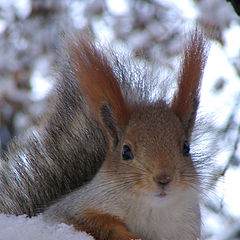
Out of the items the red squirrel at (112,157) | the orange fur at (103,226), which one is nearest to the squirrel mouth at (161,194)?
the red squirrel at (112,157)

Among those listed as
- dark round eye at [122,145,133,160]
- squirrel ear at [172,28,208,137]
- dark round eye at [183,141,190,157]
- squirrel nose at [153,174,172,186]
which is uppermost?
squirrel ear at [172,28,208,137]

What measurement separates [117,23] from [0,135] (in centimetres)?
182

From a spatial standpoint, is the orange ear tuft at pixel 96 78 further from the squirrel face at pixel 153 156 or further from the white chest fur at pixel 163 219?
the white chest fur at pixel 163 219

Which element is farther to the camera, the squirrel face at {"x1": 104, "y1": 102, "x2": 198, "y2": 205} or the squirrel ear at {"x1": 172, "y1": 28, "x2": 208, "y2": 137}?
the squirrel ear at {"x1": 172, "y1": 28, "x2": 208, "y2": 137}

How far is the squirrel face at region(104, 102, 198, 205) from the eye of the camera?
4.44 feet

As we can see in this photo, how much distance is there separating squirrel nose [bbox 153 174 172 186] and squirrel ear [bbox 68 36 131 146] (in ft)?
0.86

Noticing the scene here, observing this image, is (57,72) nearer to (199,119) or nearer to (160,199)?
(199,119)

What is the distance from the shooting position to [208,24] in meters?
1.62

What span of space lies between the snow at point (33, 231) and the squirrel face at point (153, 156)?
0.63 feet

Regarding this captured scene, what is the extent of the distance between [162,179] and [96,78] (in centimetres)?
35

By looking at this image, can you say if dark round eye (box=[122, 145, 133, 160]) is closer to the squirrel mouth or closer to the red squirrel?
the red squirrel

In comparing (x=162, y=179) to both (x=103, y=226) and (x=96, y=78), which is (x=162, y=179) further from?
(x=96, y=78)

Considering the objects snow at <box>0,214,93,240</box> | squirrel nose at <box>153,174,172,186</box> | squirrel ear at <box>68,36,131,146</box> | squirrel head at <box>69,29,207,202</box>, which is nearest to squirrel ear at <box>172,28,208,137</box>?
squirrel head at <box>69,29,207,202</box>

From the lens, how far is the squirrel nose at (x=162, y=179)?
133 centimetres
